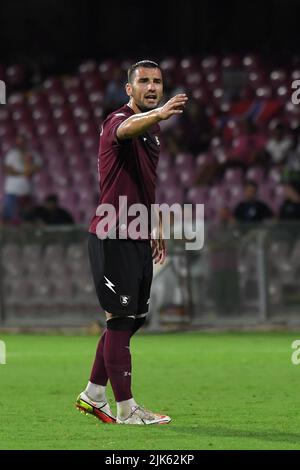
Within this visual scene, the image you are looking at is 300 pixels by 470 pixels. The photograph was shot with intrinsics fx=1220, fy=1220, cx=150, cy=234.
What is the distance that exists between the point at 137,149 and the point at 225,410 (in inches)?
85.3

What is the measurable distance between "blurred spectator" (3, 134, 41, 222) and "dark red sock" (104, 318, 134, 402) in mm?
13755

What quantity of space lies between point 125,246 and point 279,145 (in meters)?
12.7

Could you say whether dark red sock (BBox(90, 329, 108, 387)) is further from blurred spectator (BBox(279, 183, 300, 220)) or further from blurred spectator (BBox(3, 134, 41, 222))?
blurred spectator (BBox(3, 134, 41, 222))

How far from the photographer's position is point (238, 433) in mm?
7797

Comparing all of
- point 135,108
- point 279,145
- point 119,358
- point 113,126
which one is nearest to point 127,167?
point 113,126

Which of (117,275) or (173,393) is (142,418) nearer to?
(117,275)

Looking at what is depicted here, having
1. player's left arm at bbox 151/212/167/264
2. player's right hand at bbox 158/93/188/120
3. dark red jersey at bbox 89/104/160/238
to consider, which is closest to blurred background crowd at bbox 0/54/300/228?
player's left arm at bbox 151/212/167/264

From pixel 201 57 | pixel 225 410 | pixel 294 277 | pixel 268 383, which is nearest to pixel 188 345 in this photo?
pixel 294 277

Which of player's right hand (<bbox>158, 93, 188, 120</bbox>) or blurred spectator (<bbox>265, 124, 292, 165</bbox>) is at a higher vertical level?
blurred spectator (<bbox>265, 124, 292, 165</bbox>)

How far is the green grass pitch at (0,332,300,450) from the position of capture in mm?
7551

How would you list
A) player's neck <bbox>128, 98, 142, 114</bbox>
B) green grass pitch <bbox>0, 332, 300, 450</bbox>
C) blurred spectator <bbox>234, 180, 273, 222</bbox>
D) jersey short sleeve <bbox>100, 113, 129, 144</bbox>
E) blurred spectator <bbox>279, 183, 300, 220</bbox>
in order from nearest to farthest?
1. green grass pitch <bbox>0, 332, 300, 450</bbox>
2. jersey short sleeve <bbox>100, 113, 129, 144</bbox>
3. player's neck <bbox>128, 98, 142, 114</bbox>
4. blurred spectator <bbox>279, 183, 300, 220</bbox>
5. blurred spectator <bbox>234, 180, 273, 222</bbox>

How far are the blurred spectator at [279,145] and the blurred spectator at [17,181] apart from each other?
4556 millimetres

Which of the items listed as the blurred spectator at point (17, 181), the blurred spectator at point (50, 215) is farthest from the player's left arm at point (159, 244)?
the blurred spectator at point (17, 181)

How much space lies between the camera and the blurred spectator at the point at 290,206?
18.4 meters
